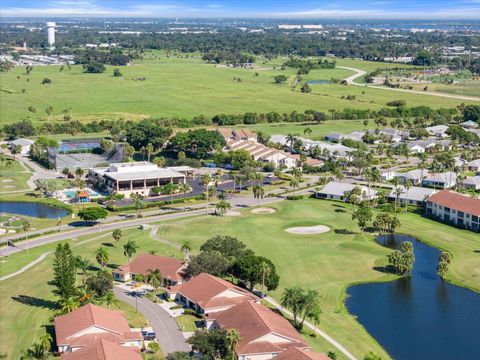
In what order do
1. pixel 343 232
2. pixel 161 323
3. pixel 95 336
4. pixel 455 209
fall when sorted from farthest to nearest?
pixel 455 209, pixel 343 232, pixel 161 323, pixel 95 336

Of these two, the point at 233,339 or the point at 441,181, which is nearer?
the point at 233,339

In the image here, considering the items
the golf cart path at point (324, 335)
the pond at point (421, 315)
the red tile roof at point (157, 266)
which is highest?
the red tile roof at point (157, 266)

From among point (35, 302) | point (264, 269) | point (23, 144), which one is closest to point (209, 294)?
point (264, 269)

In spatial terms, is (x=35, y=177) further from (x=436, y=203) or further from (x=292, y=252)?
(x=436, y=203)

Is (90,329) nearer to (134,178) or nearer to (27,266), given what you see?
(27,266)

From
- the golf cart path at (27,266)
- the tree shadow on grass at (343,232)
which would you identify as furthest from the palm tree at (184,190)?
the golf cart path at (27,266)

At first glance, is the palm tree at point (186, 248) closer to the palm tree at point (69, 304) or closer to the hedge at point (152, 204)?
the palm tree at point (69, 304)

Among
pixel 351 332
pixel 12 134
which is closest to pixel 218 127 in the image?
pixel 12 134

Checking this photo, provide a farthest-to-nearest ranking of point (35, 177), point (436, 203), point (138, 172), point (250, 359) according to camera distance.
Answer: point (35, 177), point (138, 172), point (436, 203), point (250, 359)
